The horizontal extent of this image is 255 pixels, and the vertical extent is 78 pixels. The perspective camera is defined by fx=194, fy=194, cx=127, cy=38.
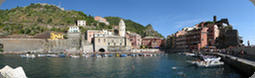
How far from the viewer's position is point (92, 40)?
79500 millimetres

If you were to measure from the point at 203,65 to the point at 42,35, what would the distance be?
219 ft

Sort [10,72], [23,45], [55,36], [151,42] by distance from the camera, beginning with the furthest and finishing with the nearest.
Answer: [151,42], [55,36], [23,45], [10,72]

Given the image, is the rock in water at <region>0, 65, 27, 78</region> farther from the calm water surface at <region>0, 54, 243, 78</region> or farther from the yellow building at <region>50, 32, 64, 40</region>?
the yellow building at <region>50, 32, 64, 40</region>

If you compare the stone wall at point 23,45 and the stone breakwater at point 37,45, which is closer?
the stone wall at point 23,45

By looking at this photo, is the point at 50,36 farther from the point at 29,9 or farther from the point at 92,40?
the point at 29,9

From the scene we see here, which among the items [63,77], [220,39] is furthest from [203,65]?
[220,39]

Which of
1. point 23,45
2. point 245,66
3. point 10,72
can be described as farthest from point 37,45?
point 245,66

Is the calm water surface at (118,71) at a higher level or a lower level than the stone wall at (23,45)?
lower

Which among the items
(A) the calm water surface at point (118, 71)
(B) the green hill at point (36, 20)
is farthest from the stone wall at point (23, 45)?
(A) the calm water surface at point (118, 71)

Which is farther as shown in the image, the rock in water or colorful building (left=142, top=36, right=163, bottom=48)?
colorful building (left=142, top=36, right=163, bottom=48)

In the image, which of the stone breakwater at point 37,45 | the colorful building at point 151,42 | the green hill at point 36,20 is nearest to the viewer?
the stone breakwater at point 37,45

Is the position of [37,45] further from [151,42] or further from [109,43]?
[151,42]

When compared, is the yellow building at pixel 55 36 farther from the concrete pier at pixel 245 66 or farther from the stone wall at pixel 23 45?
the concrete pier at pixel 245 66

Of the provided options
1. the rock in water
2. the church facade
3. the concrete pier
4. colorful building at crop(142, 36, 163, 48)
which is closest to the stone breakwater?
the church facade
